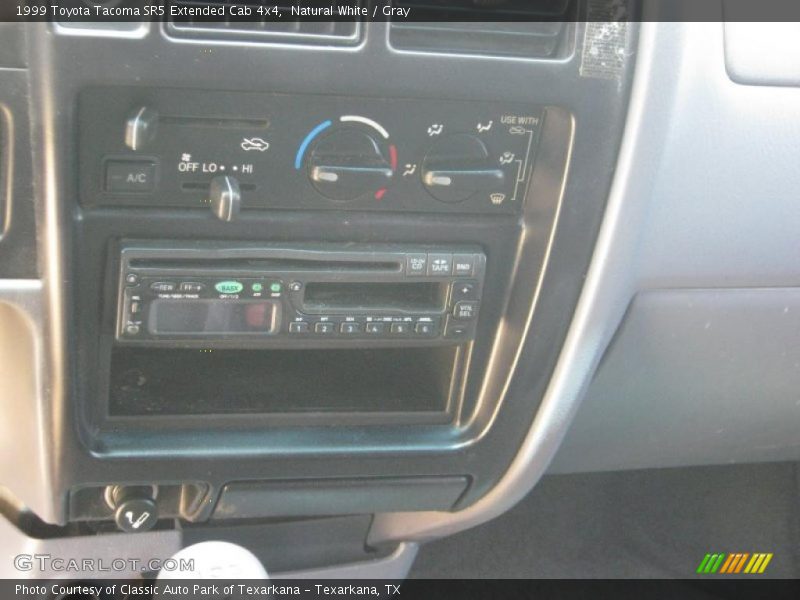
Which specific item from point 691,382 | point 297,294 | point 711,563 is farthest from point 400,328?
point 711,563

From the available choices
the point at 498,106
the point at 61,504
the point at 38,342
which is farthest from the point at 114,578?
the point at 498,106

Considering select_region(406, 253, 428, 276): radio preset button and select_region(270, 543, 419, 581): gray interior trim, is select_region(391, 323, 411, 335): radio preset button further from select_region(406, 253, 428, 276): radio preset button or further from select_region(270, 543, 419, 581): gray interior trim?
select_region(270, 543, 419, 581): gray interior trim

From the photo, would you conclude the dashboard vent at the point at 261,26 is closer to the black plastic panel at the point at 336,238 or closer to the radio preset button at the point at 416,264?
the black plastic panel at the point at 336,238

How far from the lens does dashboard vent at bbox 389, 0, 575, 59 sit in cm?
111

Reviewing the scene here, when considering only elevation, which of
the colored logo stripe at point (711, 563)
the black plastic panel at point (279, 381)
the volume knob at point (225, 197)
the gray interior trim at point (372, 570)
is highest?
the volume knob at point (225, 197)

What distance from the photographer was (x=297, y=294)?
1.22 metres

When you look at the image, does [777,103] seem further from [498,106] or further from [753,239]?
[498,106]

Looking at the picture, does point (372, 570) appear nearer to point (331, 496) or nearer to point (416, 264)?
point (331, 496)

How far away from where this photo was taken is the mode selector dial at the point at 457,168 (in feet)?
3.92

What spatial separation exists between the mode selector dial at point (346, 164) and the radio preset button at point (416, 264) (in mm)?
112

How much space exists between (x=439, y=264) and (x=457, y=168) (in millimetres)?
121

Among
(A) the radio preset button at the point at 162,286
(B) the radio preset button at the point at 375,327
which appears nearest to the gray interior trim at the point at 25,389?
(A) the radio preset button at the point at 162,286

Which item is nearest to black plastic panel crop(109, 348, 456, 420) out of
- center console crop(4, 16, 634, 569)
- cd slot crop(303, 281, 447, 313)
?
center console crop(4, 16, 634, 569)

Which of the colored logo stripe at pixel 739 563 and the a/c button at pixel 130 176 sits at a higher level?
the a/c button at pixel 130 176
